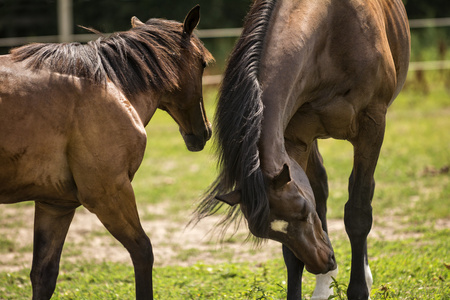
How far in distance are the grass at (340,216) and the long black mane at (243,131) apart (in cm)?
25

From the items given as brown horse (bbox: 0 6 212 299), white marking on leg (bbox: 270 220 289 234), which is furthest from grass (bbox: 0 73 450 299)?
white marking on leg (bbox: 270 220 289 234)

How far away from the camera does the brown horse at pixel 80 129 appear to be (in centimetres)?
325

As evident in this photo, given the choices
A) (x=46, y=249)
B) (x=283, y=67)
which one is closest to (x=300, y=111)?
(x=283, y=67)

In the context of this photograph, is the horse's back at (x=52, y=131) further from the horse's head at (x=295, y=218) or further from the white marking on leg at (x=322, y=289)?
the white marking on leg at (x=322, y=289)

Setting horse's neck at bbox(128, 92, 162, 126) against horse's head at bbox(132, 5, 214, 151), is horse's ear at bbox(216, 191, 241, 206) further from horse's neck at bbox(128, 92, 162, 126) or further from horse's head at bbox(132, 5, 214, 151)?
horse's head at bbox(132, 5, 214, 151)

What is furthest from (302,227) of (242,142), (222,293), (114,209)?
(222,293)

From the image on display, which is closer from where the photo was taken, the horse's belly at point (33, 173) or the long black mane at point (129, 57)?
the horse's belly at point (33, 173)

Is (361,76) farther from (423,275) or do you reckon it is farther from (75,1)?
(75,1)

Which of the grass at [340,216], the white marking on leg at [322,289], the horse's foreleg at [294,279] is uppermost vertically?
the horse's foreleg at [294,279]

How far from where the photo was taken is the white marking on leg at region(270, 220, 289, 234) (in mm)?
3277

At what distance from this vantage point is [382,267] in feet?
16.3

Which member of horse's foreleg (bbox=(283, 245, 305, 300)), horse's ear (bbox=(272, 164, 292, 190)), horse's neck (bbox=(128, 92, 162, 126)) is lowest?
horse's foreleg (bbox=(283, 245, 305, 300))

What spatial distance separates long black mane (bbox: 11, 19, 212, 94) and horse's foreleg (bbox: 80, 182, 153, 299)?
607mm

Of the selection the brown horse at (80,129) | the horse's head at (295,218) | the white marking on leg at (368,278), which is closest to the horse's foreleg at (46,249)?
the brown horse at (80,129)
